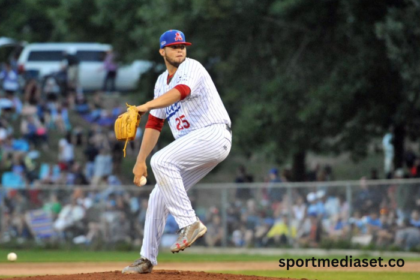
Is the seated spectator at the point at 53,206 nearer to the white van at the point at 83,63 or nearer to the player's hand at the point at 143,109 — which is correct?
the white van at the point at 83,63

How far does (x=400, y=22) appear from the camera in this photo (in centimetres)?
1677

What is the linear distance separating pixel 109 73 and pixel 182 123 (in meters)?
22.1

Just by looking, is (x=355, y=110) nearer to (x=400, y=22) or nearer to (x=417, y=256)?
(x=400, y=22)

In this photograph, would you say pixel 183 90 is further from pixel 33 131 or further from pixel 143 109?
pixel 33 131

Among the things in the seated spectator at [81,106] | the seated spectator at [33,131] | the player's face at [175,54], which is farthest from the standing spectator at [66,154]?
the player's face at [175,54]

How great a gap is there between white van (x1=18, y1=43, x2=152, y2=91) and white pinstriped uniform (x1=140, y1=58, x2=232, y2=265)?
21.9 m

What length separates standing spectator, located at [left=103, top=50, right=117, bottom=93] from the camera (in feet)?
93.1

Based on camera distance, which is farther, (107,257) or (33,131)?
(33,131)

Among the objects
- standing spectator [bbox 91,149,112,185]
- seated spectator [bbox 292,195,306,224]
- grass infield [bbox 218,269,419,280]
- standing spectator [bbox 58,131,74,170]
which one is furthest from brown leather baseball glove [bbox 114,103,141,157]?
standing spectator [bbox 58,131,74,170]

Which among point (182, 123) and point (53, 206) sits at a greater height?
point (182, 123)

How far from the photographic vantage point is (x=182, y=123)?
754cm

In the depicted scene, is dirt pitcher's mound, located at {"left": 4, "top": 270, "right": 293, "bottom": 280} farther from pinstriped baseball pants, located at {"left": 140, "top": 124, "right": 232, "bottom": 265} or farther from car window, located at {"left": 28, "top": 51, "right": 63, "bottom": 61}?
car window, located at {"left": 28, "top": 51, "right": 63, "bottom": 61}

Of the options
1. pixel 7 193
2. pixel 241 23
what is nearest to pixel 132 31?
pixel 241 23

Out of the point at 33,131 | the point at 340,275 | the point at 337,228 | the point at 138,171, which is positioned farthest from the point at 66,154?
the point at 138,171
